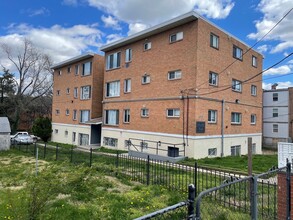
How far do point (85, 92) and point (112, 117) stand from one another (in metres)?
6.47

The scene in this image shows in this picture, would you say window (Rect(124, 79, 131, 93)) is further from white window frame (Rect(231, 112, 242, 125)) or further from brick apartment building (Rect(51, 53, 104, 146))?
white window frame (Rect(231, 112, 242, 125))

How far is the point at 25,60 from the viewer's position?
143 ft

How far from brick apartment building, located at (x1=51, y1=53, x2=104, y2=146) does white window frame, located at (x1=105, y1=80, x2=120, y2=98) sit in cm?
304

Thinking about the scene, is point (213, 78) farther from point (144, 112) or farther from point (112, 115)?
point (112, 115)

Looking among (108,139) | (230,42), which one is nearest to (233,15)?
(230,42)

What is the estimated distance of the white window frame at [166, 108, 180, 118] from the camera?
18.6m

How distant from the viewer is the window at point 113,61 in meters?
24.9

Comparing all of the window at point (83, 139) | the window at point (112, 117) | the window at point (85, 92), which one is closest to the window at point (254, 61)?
the window at point (112, 117)

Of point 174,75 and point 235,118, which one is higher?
point 174,75

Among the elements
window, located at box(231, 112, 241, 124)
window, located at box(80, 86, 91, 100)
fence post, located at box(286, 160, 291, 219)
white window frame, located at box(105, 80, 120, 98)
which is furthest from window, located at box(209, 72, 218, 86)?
window, located at box(80, 86, 91, 100)

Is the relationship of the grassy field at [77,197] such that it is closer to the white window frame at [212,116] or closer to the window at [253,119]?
the white window frame at [212,116]

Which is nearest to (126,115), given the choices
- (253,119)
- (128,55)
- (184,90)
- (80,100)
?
(128,55)

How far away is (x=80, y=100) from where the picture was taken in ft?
98.3

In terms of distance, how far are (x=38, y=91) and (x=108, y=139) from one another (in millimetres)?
27566
